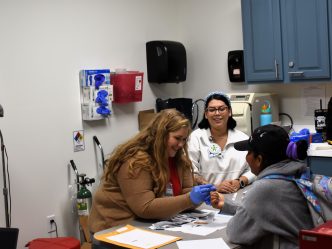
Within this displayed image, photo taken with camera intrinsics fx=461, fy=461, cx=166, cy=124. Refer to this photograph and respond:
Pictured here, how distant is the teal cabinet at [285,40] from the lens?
3.63 metres

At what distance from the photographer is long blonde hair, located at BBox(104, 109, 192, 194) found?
239cm

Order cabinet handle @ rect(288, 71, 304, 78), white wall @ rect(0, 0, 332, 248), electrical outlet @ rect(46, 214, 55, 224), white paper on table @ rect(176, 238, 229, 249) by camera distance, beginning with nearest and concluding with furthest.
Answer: white paper on table @ rect(176, 238, 229, 249), white wall @ rect(0, 0, 332, 248), electrical outlet @ rect(46, 214, 55, 224), cabinet handle @ rect(288, 71, 304, 78)

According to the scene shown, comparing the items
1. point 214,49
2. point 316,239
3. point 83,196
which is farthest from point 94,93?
point 316,239

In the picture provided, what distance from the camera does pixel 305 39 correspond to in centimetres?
370

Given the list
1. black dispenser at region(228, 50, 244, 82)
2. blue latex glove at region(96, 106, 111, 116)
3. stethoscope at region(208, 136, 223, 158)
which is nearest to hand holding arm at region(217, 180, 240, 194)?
stethoscope at region(208, 136, 223, 158)

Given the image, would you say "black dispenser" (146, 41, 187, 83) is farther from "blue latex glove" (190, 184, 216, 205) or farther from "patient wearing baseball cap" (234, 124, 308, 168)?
"patient wearing baseball cap" (234, 124, 308, 168)

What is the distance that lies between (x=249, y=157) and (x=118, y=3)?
103 inches

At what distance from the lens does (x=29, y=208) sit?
344 cm

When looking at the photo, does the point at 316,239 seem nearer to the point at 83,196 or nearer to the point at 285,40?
the point at 83,196

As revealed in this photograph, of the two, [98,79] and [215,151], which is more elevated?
[98,79]

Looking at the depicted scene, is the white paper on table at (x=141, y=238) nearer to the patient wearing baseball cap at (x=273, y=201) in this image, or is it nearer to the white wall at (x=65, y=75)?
the patient wearing baseball cap at (x=273, y=201)

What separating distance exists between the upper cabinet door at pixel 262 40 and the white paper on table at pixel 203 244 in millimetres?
2186

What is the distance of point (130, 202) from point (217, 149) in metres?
1.10

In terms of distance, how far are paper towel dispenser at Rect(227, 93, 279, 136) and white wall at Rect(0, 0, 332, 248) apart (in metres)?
0.19
